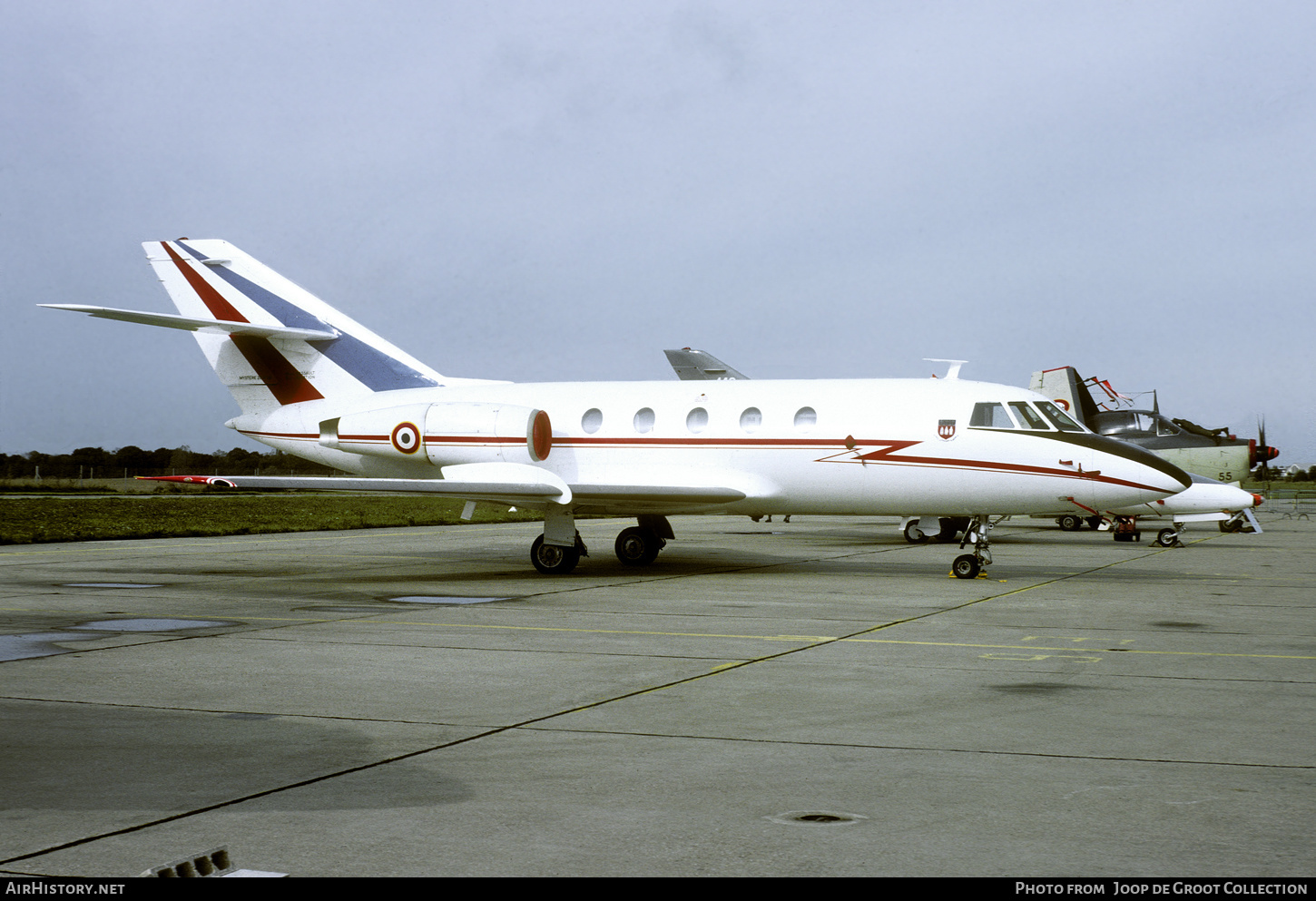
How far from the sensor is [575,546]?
17.4 m

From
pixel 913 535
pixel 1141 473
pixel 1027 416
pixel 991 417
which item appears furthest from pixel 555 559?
pixel 913 535

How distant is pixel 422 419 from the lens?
18297 mm

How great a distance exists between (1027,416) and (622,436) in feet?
20.0

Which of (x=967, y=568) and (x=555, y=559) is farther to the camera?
(x=555, y=559)

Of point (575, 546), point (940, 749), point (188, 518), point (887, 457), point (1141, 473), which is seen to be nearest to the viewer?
point (940, 749)

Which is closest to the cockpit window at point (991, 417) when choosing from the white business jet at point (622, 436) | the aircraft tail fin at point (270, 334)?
the white business jet at point (622, 436)

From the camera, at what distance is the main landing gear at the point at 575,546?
1722 cm

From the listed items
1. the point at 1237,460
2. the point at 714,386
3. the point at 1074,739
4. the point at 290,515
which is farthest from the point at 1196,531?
the point at 1074,739

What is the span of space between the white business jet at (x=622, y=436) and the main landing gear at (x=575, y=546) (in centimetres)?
3

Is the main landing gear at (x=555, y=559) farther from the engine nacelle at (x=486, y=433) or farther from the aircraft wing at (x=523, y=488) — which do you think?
the engine nacelle at (x=486, y=433)

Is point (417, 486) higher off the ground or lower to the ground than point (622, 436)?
lower

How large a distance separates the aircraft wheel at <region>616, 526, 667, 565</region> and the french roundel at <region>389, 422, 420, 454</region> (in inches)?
150

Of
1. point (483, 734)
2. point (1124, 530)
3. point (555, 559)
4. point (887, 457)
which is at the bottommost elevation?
point (483, 734)

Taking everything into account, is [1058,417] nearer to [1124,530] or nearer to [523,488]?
[523,488]
